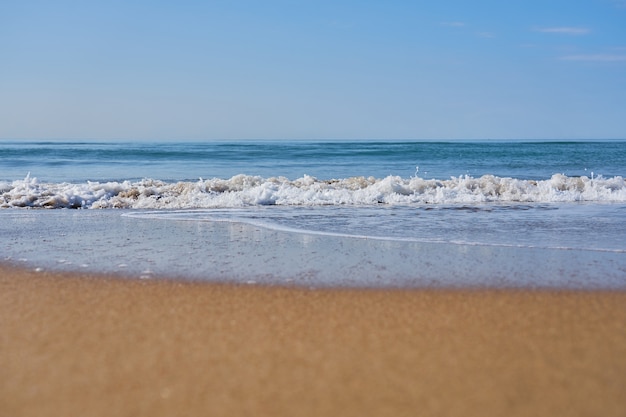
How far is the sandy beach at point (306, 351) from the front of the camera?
255cm

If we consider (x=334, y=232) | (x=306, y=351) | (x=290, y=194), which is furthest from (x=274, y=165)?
(x=306, y=351)

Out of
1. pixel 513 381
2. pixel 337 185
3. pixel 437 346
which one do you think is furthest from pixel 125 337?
pixel 337 185

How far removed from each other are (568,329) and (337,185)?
9879mm

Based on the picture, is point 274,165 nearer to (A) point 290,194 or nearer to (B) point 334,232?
(A) point 290,194

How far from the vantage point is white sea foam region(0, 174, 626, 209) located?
10.5m

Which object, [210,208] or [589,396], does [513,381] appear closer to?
[589,396]

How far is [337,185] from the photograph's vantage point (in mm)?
13273

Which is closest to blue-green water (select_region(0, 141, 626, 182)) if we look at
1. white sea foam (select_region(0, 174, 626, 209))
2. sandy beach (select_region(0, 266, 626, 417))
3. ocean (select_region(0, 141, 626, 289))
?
white sea foam (select_region(0, 174, 626, 209))

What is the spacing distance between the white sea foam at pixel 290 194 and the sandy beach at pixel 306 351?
20.6 feet

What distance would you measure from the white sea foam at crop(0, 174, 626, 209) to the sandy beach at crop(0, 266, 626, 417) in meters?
6.29

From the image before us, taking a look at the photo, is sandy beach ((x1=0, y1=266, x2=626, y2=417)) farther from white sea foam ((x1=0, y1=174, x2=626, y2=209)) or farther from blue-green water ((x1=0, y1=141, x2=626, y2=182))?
blue-green water ((x1=0, y1=141, x2=626, y2=182))

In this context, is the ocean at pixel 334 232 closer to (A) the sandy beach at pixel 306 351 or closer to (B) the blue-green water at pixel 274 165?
(A) the sandy beach at pixel 306 351

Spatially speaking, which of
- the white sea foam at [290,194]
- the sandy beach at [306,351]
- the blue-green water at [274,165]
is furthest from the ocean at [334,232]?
the blue-green water at [274,165]

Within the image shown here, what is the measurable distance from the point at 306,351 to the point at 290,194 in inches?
315
